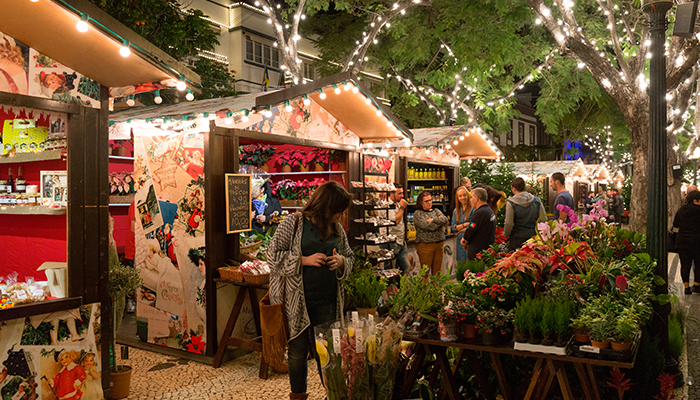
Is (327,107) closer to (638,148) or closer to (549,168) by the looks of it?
(638,148)

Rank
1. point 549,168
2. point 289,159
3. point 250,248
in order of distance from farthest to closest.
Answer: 1. point 549,168
2. point 289,159
3. point 250,248

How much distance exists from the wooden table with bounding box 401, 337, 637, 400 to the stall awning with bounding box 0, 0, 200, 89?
109 inches

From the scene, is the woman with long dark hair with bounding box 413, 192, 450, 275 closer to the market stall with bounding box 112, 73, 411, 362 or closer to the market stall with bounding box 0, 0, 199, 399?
the market stall with bounding box 112, 73, 411, 362

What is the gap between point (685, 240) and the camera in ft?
26.2

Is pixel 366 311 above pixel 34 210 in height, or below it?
below

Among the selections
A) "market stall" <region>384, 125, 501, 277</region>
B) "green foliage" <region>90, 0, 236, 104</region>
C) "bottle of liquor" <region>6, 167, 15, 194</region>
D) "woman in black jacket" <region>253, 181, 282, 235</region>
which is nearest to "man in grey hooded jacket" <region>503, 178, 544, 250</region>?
"market stall" <region>384, 125, 501, 277</region>

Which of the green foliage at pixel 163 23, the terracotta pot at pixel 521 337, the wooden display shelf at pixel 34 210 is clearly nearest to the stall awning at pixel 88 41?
the wooden display shelf at pixel 34 210

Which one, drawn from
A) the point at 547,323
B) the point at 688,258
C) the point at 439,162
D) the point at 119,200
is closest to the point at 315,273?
the point at 547,323

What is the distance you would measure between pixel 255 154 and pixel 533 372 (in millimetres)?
6741

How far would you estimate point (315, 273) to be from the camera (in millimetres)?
3527

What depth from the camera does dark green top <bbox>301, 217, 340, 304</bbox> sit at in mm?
3520

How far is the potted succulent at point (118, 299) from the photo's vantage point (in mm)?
4090

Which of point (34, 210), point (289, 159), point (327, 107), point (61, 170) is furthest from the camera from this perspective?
point (289, 159)

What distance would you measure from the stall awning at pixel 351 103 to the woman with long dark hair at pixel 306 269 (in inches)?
70.2
